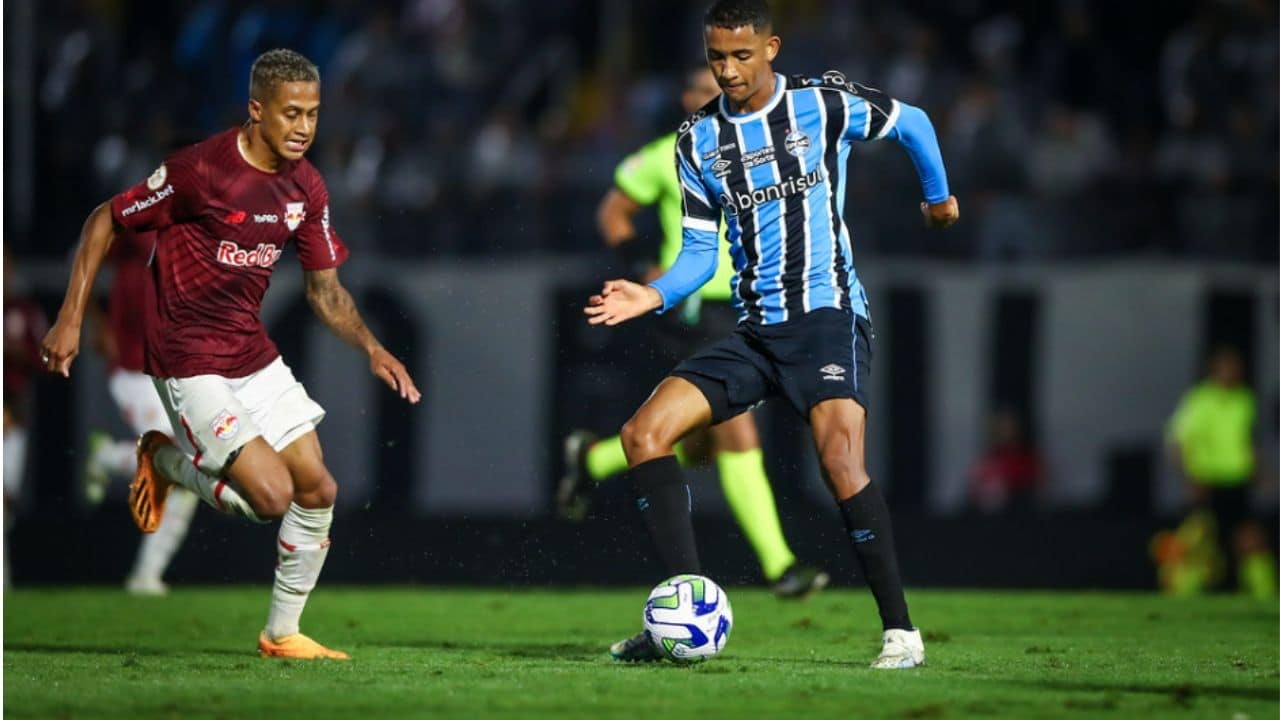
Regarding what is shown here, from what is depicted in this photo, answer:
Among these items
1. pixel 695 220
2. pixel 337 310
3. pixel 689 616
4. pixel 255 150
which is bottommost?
pixel 689 616

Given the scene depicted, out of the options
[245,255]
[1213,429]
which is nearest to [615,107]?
[1213,429]

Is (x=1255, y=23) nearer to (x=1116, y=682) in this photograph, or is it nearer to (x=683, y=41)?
(x=683, y=41)

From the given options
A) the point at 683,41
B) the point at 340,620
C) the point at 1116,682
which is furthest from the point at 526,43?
the point at 1116,682

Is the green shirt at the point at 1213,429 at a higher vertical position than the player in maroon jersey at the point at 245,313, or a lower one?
lower

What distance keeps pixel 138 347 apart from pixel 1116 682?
627cm

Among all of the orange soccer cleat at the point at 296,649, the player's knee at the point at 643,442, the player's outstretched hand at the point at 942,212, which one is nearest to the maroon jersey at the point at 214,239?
the orange soccer cleat at the point at 296,649

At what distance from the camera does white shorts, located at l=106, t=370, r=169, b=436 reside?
10.3m

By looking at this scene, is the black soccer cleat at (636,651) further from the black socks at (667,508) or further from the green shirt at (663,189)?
the green shirt at (663,189)

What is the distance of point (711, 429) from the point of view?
861cm

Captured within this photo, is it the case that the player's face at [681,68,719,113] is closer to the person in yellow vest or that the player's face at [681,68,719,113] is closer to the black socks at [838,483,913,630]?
the black socks at [838,483,913,630]

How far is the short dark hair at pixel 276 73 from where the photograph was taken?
6.34 m

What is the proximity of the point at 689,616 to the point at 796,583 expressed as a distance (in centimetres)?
232

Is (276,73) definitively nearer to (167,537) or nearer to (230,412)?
(230,412)

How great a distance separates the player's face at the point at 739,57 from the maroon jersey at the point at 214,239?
63.5 inches
